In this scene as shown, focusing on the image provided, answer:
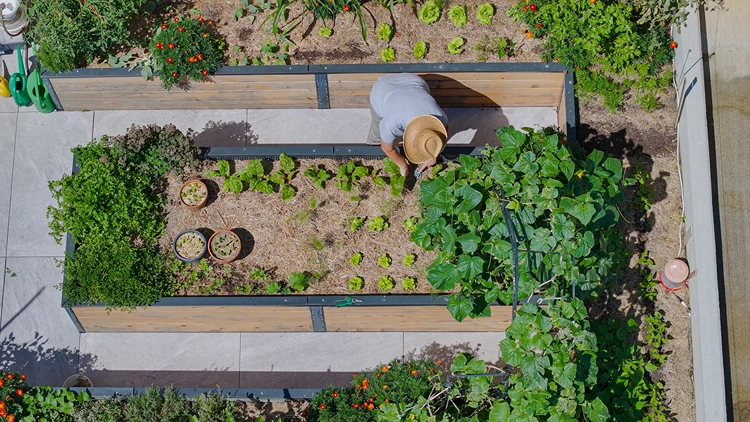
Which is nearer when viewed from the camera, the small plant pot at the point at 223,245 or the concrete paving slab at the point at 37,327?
the small plant pot at the point at 223,245

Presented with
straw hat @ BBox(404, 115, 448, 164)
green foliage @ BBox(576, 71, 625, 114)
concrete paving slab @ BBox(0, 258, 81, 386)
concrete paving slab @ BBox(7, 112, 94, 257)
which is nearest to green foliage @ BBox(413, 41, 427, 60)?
straw hat @ BBox(404, 115, 448, 164)

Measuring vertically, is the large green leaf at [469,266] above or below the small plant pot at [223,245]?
below

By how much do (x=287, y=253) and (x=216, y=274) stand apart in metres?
0.53

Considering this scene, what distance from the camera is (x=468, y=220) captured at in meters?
4.23

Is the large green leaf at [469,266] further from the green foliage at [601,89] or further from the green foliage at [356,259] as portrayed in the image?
the green foliage at [601,89]

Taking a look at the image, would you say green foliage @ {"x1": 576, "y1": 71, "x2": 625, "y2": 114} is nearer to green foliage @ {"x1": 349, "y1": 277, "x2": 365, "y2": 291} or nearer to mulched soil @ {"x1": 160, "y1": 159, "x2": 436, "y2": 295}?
mulched soil @ {"x1": 160, "y1": 159, "x2": 436, "y2": 295}

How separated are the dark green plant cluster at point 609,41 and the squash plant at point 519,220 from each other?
120 cm

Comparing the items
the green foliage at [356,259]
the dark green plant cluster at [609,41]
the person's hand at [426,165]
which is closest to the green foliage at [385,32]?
the dark green plant cluster at [609,41]

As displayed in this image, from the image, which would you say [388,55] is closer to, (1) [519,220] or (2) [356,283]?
(2) [356,283]

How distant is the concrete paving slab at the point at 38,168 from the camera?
569 cm

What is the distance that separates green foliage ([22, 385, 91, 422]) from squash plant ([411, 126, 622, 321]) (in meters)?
2.56

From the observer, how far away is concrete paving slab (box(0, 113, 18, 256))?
573cm

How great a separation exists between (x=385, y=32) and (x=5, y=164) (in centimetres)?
317

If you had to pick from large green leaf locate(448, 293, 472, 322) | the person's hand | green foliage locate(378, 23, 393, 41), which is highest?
green foliage locate(378, 23, 393, 41)
